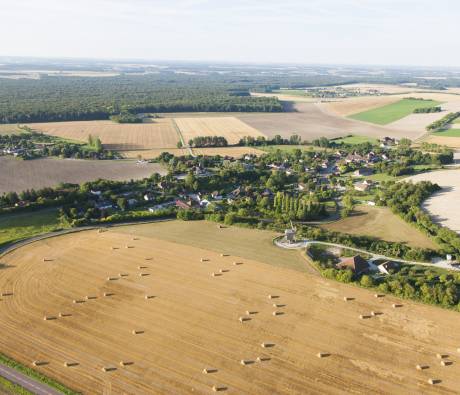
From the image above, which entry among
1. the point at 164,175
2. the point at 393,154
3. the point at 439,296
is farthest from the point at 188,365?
the point at 393,154

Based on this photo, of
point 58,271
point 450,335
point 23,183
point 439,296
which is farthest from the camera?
point 23,183

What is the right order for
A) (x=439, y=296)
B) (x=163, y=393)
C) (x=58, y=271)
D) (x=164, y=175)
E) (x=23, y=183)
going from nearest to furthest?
(x=163, y=393) < (x=439, y=296) < (x=58, y=271) < (x=23, y=183) < (x=164, y=175)

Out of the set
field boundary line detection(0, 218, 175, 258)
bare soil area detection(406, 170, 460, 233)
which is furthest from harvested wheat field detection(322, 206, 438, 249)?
field boundary line detection(0, 218, 175, 258)

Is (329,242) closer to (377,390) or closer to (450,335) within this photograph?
(450,335)

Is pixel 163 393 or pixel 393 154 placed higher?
pixel 393 154

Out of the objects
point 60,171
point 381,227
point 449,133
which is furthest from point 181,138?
point 449,133

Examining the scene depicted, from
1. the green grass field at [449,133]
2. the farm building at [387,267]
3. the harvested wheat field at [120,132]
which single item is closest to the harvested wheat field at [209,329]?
the farm building at [387,267]

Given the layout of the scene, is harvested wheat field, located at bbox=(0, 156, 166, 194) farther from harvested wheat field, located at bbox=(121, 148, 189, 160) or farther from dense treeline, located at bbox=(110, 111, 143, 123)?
dense treeline, located at bbox=(110, 111, 143, 123)
